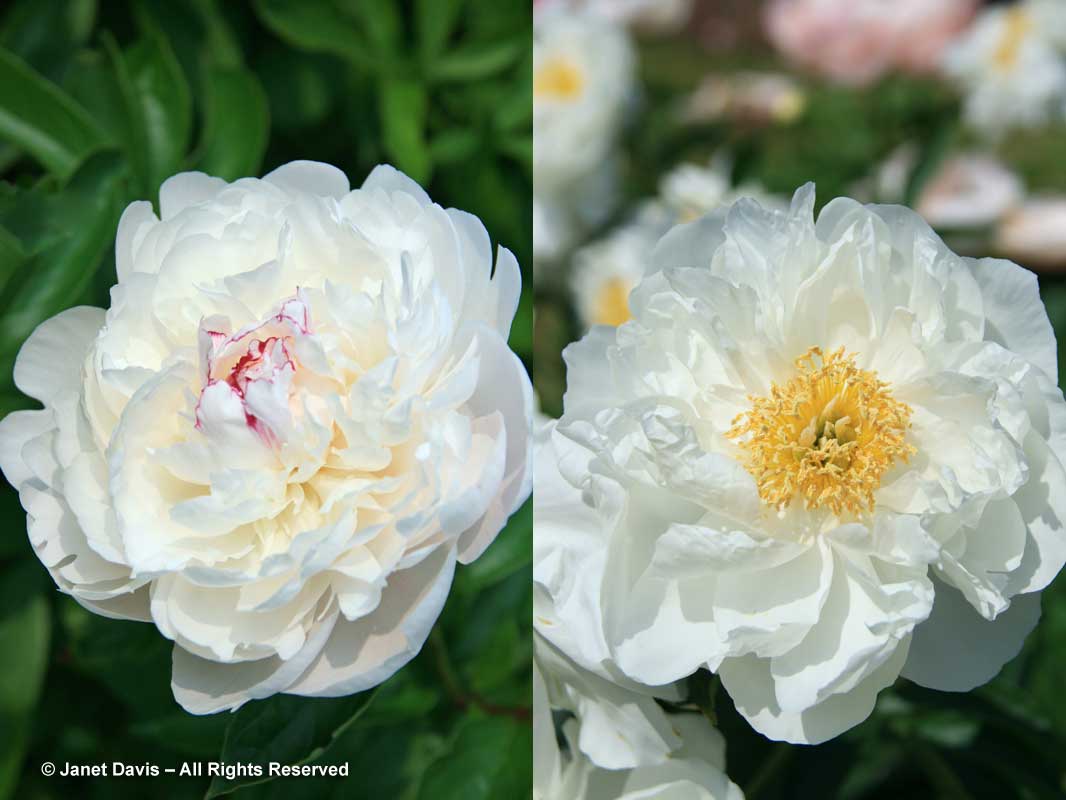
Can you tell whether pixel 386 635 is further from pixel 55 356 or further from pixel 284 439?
pixel 55 356

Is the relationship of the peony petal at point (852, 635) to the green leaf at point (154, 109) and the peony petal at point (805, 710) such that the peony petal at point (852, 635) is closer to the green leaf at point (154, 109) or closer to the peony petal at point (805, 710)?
the peony petal at point (805, 710)

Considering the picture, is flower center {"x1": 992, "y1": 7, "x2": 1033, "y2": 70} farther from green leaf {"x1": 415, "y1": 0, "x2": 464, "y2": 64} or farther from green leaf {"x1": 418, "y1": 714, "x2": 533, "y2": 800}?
green leaf {"x1": 418, "y1": 714, "x2": 533, "y2": 800}

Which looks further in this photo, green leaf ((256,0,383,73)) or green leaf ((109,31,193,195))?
green leaf ((256,0,383,73))

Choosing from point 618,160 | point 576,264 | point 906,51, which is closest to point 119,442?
point 576,264

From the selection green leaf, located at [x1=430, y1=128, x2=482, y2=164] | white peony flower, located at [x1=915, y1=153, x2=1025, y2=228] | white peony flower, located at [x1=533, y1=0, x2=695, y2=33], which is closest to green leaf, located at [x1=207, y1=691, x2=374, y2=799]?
green leaf, located at [x1=430, y1=128, x2=482, y2=164]

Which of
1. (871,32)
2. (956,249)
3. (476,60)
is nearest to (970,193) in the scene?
(871,32)

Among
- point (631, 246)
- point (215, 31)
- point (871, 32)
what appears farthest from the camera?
point (871, 32)
